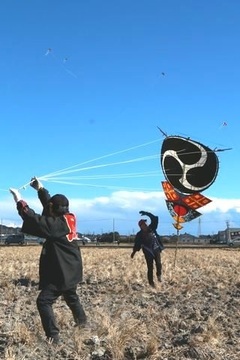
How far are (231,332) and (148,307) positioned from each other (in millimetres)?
2509

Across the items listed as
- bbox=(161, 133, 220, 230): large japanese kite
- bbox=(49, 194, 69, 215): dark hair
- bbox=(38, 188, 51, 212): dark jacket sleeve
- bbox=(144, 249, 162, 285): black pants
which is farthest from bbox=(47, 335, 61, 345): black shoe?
bbox=(161, 133, 220, 230): large japanese kite

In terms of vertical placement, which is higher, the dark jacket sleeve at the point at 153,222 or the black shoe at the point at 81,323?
the dark jacket sleeve at the point at 153,222

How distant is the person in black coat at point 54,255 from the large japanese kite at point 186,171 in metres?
10.1

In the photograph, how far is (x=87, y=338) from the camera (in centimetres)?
663

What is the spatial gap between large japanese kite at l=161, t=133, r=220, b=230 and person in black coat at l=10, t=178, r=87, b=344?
1006cm

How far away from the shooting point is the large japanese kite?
16.8 metres

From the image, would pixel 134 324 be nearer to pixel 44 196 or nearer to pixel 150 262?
pixel 44 196

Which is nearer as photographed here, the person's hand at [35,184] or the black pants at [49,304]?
the black pants at [49,304]

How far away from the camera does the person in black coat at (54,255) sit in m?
6.54

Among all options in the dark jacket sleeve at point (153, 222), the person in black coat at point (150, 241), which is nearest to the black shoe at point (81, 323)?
the person in black coat at point (150, 241)

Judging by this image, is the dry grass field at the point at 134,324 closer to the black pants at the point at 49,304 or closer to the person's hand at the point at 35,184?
the black pants at the point at 49,304

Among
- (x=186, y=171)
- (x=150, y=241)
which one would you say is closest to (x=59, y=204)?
(x=150, y=241)

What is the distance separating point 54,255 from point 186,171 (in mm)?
10776

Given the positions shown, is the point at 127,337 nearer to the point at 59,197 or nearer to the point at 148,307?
the point at 59,197
